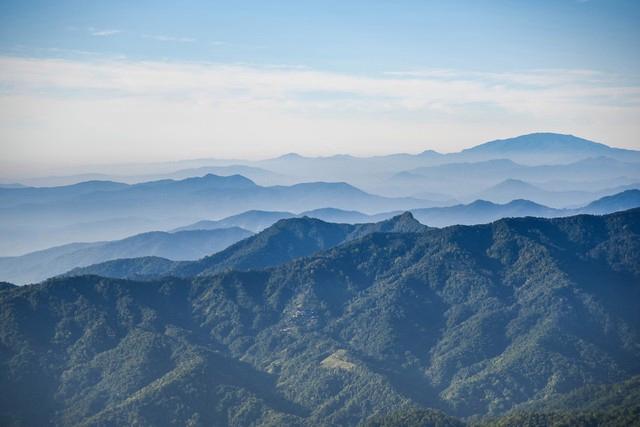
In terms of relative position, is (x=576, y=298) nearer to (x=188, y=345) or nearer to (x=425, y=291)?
(x=425, y=291)

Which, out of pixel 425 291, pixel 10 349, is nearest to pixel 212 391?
pixel 10 349

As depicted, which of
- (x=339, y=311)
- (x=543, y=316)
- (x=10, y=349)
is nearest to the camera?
(x=10, y=349)

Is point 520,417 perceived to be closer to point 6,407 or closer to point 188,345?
point 188,345

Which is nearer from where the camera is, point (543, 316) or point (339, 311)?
point (543, 316)

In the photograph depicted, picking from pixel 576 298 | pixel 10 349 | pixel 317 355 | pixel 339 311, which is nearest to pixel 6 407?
pixel 10 349

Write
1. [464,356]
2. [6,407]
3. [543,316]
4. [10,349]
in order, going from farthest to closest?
[543,316] → [464,356] → [10,349] → [6,407]

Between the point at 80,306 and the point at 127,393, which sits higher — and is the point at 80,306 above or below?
above
